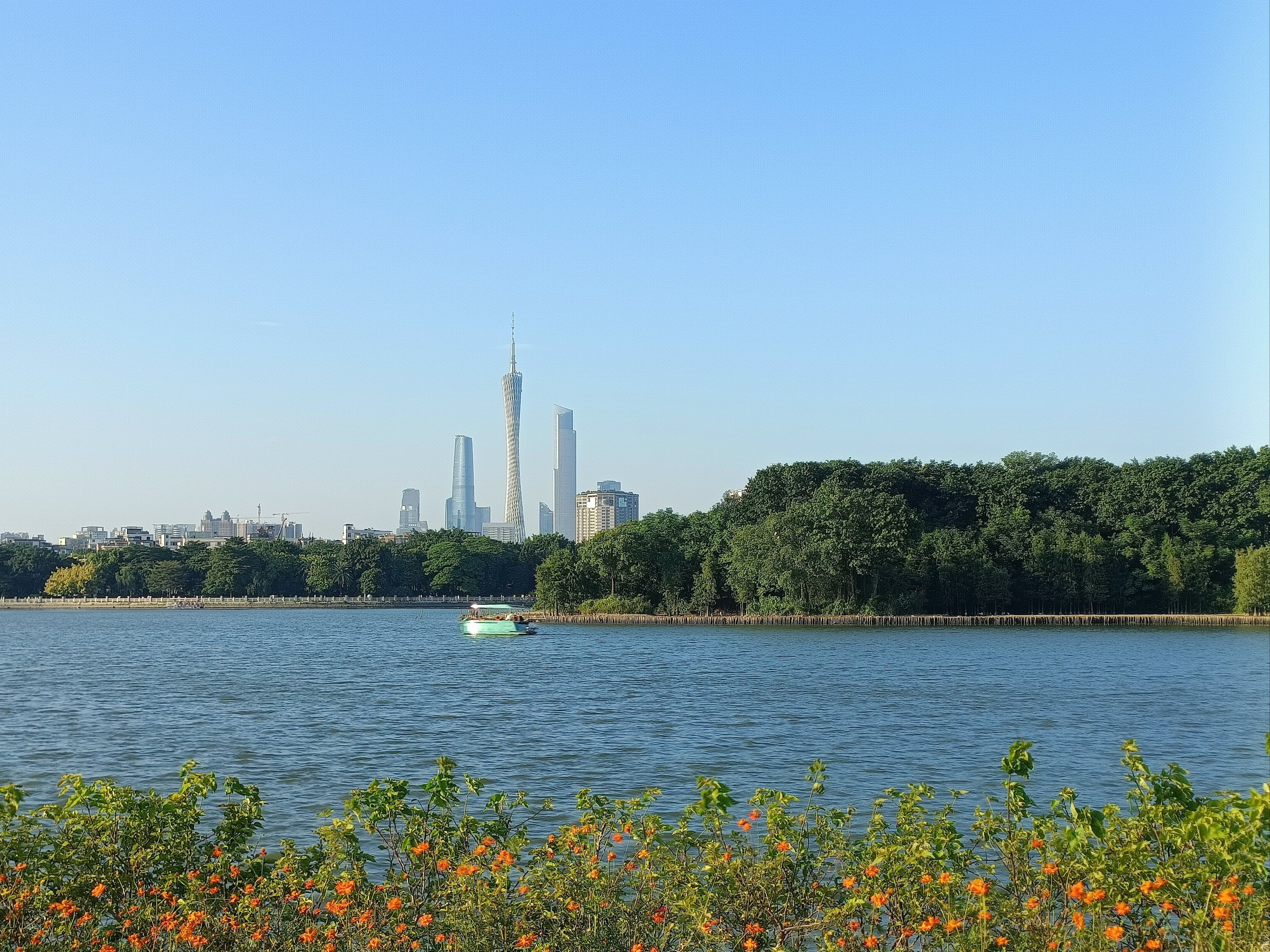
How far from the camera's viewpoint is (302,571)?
165625 millimetres

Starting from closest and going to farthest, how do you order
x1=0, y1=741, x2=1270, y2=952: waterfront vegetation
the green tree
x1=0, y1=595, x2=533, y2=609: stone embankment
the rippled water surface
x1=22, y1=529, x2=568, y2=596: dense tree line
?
x1=0, y1=741, x2=1270, y2=952: waterfront vegetation
the rippled water surface
the green tree
x1=0, y1=595, x2=533, y2=609: stone embankment
x1=22, y1=529, x2=568, y2=596: dense tree line

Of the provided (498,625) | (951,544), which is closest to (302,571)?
(498,625)

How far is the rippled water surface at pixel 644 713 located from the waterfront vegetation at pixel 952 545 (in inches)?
672

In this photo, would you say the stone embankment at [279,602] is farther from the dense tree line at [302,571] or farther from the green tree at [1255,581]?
the green tree at [1255,581]

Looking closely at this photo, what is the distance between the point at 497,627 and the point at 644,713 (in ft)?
164

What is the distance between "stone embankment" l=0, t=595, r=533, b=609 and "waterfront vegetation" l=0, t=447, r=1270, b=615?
5679 centimetres

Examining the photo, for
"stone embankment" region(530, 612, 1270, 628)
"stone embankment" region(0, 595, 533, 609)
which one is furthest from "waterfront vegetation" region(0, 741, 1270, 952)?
"stone embankment" region(0, 595, 533, 609)

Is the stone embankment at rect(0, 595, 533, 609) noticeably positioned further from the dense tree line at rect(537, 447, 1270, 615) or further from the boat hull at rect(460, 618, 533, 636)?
the boat hull at rect(460, 618, 533, 636)

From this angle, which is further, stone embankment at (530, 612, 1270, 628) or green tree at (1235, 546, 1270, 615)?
stone embankment at (530, 612, 1270, 628)

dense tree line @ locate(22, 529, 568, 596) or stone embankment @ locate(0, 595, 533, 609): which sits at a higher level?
dense tree line @ locate(22, 529, 568, 596)

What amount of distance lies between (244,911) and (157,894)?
101cm

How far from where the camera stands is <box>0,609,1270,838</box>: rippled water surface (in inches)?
883

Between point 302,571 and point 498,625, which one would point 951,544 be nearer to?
point 498,625

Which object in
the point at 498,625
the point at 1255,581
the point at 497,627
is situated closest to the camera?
the point at 497,627
